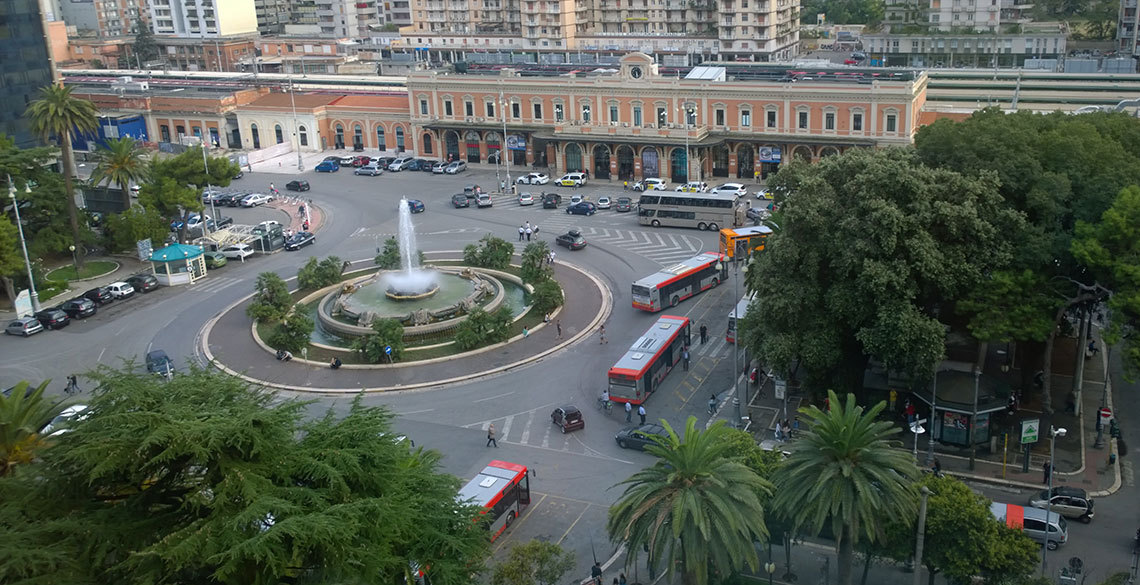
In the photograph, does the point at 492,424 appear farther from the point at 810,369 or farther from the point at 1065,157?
the point at 1065,157

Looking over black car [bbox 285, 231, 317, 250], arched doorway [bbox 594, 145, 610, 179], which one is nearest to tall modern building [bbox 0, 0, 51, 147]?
black car [bbox 285, 231, 317, 250]

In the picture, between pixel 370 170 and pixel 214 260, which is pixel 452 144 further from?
pixel 214 260

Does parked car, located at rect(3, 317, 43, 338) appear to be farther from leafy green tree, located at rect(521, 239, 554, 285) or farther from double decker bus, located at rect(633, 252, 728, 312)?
double decker bus, located at rect(633, 252, 728, 312)

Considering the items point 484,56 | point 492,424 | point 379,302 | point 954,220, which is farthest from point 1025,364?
point 484,56

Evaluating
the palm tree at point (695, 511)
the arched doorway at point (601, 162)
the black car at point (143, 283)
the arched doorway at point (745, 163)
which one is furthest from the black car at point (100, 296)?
the arched doorway at point (745, 163)

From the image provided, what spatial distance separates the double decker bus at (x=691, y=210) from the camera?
6803 centimetres

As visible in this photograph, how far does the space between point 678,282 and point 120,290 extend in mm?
33112

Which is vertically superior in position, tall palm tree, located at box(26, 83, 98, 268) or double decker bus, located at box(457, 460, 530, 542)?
tall palm tree, located at box(26, 83, 98, 268)

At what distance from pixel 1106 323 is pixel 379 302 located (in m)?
36.7

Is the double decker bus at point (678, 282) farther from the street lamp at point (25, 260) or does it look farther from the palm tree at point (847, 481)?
the street lamp at point (25, 260)

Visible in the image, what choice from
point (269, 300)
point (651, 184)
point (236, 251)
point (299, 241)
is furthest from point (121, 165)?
point (651, 184)

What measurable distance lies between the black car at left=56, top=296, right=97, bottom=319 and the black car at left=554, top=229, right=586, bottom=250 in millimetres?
28763

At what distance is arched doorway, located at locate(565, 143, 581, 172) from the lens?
85875 mm

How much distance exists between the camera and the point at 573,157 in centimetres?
8644
